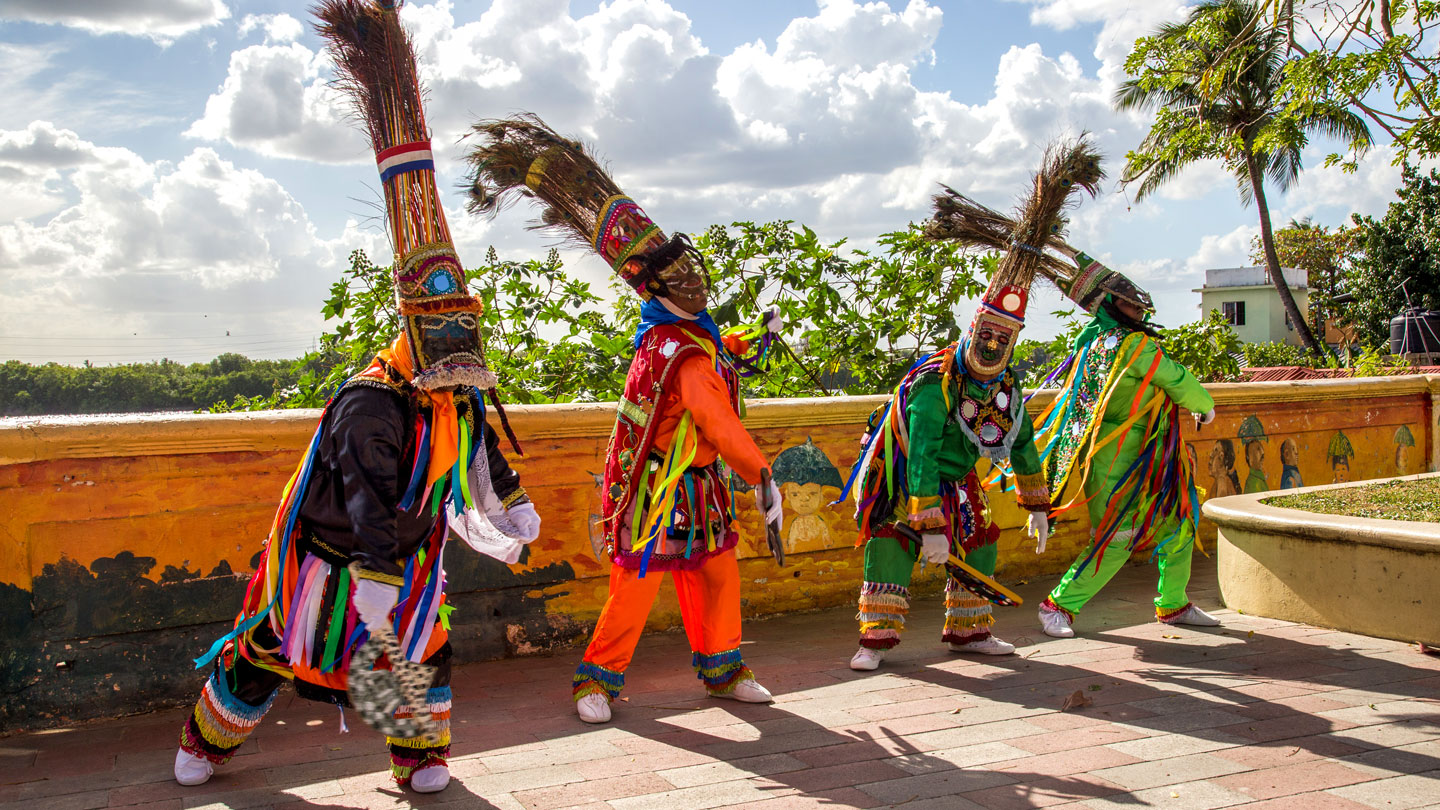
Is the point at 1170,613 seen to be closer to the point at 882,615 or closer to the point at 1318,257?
the point at 882,615

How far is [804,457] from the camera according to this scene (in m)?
6.18

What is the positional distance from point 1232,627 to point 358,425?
4.60m

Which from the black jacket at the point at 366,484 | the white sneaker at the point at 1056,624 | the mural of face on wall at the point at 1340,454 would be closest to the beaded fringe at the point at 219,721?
the black jacket at the point at 366,484

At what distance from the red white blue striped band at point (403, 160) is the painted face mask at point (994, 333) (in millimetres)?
2547

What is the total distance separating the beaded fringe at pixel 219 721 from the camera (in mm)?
3355

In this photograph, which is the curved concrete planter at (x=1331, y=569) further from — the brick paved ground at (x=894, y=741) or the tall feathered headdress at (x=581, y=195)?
the tall feathered headdress at (x=581, y=195)

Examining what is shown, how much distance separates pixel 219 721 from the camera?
11.0 ft

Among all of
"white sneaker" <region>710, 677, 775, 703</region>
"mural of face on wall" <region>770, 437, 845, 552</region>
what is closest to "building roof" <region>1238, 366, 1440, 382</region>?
"mural of face on wall" <region>770, 437, 845, 552</region>

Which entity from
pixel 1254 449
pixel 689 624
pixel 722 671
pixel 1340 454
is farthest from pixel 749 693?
pixel 1340 454

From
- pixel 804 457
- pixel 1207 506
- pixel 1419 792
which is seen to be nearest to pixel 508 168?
pixel 804 457

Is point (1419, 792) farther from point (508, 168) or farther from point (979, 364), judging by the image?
point (508, 168)

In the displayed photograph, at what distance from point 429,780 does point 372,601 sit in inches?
27.4

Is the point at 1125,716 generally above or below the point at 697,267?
below

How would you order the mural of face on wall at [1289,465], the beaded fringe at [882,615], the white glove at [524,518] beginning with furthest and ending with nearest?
the mural of face on wall at [1289,465] < the beaded fringe at [882,615] < the white glove at [524,518]
